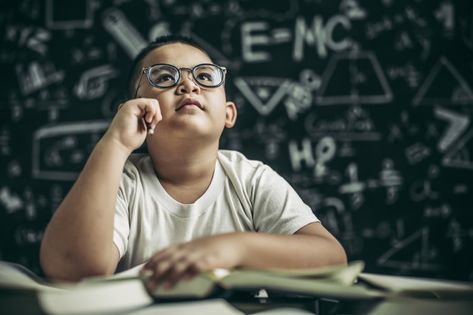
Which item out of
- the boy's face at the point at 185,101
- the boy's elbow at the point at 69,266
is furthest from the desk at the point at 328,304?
the boy's face at the point at 185,101

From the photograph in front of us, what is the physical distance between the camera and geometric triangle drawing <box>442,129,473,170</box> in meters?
2.14

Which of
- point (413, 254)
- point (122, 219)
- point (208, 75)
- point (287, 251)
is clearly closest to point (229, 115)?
point (208, 75)

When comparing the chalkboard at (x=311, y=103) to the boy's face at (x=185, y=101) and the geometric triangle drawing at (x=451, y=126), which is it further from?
the boy's face at (x=185, y=101)

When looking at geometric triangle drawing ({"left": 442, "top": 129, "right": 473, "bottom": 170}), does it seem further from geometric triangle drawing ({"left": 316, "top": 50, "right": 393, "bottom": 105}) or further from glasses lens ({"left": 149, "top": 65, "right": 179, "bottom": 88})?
glasses lens ({"left": 149, "top": 65, "right": 179, "bottom": 88})

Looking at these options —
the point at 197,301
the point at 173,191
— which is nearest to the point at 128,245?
the point at 173,191

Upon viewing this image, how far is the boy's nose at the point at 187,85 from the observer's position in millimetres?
1136

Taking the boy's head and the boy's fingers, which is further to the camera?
the boy's head

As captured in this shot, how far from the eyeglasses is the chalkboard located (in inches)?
38.1

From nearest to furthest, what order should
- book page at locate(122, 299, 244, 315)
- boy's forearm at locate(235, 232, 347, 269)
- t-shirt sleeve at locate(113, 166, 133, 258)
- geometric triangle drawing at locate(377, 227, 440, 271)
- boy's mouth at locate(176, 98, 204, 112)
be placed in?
book page at locate(122, 299, 244, 315) → boy's forearm at locate(235, 232, 347, 269) → t-shirt sleeve at locate(113, 166, 133, 258) → boy's mouth at locate(176, 98, 204, 112) → geometric triangle drawing at locate(377, 227, 440, 271)

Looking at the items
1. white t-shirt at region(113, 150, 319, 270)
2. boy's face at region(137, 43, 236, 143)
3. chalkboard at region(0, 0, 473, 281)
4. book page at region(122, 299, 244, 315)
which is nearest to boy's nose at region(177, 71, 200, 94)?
boy's face at region(137, 43, 236, 143)

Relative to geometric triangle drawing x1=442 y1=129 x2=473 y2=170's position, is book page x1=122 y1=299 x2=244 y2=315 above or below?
above

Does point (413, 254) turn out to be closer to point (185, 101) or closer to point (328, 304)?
point (185, 101)

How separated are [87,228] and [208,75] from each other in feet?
1.73

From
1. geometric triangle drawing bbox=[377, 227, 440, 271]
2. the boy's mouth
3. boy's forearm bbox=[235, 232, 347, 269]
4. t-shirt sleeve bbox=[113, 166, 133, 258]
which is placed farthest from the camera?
geometric triangle drawing bbox=[377, 227, 440, 271]
